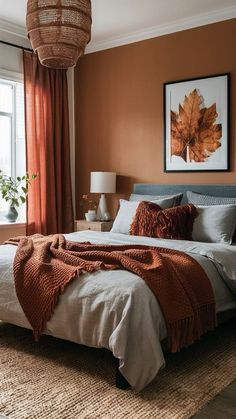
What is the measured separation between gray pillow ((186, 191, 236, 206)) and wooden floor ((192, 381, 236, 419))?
206cm

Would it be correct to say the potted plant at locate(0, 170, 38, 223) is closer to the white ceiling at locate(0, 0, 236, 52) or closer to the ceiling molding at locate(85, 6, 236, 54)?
the white ceiling at locate(0, 0, 236, 52)

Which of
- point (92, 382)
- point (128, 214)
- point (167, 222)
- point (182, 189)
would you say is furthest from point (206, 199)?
point (92, 382)

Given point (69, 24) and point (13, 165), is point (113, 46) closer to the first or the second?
point (13, 165)

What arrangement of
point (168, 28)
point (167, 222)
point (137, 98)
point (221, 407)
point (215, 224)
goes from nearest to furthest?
point (221, 407), point (215, 224), point (167, 222), point (168, 28), point (137, 98)

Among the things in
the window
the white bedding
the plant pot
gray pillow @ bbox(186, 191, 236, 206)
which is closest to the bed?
the white bedding

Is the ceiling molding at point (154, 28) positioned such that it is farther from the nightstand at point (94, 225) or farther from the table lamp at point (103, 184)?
the nightstand at point (94, 225)

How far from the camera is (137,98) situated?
5.38 metres

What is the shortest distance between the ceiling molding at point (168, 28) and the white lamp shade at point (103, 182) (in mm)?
1555

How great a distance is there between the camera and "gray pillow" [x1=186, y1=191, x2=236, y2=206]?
4.32 meters

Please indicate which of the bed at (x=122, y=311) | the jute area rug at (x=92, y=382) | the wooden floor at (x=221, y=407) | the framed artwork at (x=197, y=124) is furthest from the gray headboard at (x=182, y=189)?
the wooden floor at (x=221, y=407)

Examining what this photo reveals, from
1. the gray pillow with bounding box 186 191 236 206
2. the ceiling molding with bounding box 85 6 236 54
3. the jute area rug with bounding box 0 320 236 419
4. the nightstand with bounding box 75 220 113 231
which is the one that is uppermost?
the ceiling molding with bounding box 85 6 236 54

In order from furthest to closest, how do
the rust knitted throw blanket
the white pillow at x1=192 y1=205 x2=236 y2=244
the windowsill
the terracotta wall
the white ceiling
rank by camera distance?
the windowsill
the terracotta wall
the white ceiling
the white pillow at x1=192 y1=205 x2=236 y2=244
the rust knitted throw blanket

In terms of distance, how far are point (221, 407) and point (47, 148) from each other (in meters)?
3.82

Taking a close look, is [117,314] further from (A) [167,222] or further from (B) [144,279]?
(A) [167,222]
